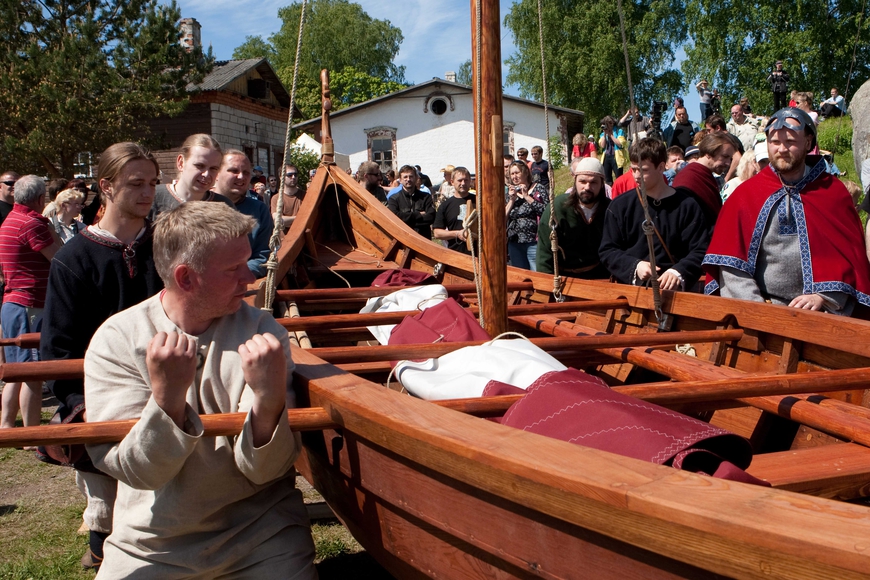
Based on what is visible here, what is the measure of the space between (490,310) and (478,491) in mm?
1582

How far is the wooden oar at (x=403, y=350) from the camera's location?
87.7 inches

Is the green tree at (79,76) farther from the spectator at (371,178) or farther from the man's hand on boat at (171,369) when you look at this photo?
the man's hand on boat at (171,369)

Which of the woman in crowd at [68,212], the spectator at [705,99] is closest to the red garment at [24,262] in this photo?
the woman in crowd at [68,212]

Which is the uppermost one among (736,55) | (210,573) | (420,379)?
(736,55)

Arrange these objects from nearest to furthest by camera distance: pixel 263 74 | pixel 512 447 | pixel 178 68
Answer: pixel 512 447 < pixel 178 68 < pixel 263 74

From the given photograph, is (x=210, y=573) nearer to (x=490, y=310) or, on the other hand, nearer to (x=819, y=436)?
(x=490, y=310)

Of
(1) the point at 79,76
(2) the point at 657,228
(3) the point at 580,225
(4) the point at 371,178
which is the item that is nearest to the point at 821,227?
(2) the point at 657,228

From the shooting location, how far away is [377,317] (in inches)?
137

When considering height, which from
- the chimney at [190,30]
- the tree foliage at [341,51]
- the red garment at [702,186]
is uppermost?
the tree foliage at [341,51]

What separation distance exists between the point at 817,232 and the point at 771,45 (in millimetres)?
27682

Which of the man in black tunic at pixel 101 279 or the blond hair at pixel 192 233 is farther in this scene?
the man in black tunic at pixel 101 279

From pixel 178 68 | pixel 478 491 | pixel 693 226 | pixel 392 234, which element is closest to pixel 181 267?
pixel 478 491

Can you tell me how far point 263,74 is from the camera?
3173 centimetres

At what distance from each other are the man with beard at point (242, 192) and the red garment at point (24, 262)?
1620 millimetres
